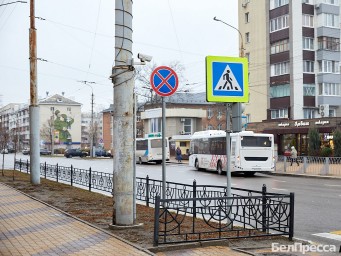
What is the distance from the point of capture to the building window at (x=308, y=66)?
5304cm

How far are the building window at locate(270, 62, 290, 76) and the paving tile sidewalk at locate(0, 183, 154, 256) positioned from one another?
149ft

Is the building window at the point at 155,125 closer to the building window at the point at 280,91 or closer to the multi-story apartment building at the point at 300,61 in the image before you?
the multi-story apartment building at the point at 300,61

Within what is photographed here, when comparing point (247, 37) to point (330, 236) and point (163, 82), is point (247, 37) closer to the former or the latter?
point (163, 82)

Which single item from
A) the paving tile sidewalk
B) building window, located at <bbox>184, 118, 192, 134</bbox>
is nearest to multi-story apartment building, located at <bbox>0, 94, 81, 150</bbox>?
building window, located at <bbox>184, 118, 192, 134</bbox>

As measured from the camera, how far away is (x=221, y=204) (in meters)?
8.07

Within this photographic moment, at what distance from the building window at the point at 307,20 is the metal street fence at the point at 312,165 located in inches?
949

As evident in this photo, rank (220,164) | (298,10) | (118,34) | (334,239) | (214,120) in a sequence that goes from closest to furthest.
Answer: (334,239), (118,34), (220,164), (298,10), (214,120)

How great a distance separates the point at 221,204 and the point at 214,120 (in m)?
71.7

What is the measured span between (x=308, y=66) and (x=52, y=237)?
162 feet

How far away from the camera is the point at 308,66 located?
53375 mm

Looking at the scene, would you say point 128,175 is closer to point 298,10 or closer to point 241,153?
point 241,153

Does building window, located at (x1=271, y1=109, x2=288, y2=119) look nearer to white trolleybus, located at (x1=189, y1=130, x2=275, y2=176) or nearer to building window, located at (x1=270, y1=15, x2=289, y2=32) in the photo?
building window, located at (x1=270, y1=15, x2=289, y2=32)

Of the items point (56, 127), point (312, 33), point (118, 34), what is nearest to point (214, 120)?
point (312, 33)

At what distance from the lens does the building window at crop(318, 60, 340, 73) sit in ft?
174
